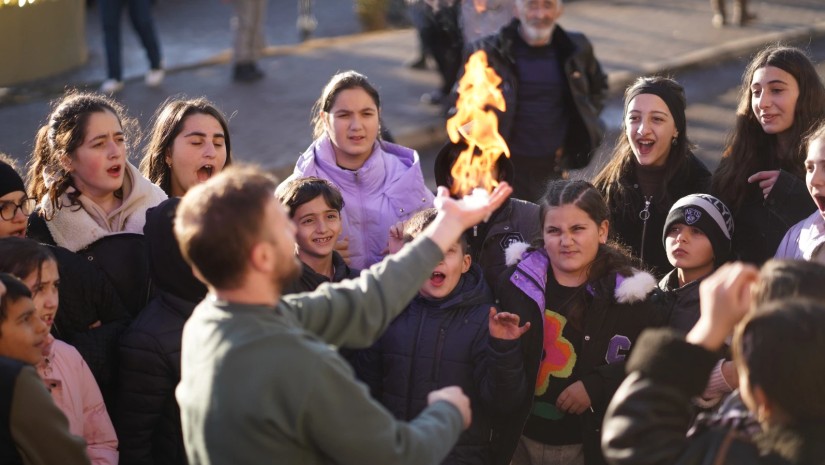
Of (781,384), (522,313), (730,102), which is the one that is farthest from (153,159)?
(730,102)

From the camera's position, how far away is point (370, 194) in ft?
18.7

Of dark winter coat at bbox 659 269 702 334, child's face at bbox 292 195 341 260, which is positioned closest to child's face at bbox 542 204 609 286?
dark winter coat at bbox 659 269 702 334

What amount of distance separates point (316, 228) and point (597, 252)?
125cm

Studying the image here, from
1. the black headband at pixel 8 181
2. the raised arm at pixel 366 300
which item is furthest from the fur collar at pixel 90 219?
the raised arm at pixel 366 300

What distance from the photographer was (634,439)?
3.15 metres

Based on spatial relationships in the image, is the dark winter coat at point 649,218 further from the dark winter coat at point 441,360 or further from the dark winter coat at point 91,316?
the dark winter coat at point 91,316

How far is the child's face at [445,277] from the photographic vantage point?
4660 millimetres

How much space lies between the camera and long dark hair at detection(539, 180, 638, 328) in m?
4.75

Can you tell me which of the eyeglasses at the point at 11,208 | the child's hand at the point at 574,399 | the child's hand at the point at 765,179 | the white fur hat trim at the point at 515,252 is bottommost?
the child's hand at the point at 574,399

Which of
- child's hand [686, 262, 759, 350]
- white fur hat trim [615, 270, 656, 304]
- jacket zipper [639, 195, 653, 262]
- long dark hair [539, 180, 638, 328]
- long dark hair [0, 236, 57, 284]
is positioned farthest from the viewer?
jacket zipper [639, 195, 653, 262]

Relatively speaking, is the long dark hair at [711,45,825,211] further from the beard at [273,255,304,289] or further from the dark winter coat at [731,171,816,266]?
the beard at [273,255,304,289]

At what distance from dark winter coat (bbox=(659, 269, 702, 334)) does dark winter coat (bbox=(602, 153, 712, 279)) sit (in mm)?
660

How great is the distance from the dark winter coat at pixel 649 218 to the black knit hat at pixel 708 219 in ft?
1.46

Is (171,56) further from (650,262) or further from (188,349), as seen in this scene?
(188,349)
